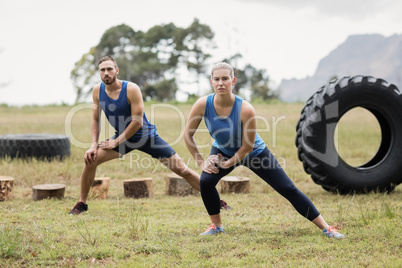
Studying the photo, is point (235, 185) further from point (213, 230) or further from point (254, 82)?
point (254, 82)

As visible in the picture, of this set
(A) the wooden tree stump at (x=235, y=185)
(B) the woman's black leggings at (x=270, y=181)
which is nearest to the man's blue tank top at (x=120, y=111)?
(B) the woman's black leggings at (x=270, y=181)

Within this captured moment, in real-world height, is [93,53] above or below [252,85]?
above

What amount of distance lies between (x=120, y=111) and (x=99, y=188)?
1804 millimetres

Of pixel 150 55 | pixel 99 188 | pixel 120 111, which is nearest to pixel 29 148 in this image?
pixel 99 188

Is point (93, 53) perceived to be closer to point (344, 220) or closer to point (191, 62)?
point (191, 62)

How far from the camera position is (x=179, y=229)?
5.50 metres

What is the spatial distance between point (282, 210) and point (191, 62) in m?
35.9

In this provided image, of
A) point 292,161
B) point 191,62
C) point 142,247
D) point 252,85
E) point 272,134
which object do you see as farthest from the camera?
point 252,85

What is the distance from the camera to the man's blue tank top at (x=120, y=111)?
6.23 metres

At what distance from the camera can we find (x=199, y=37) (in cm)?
4212

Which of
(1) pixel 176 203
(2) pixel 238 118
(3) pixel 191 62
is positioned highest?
(3) pixel 191 62

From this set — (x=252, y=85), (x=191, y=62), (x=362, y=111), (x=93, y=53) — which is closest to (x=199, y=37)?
(x=191, y=62)

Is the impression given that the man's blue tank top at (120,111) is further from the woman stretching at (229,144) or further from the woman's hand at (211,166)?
the woman's hand at (211,166)

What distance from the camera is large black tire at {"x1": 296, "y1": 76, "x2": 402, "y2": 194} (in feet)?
24.8
